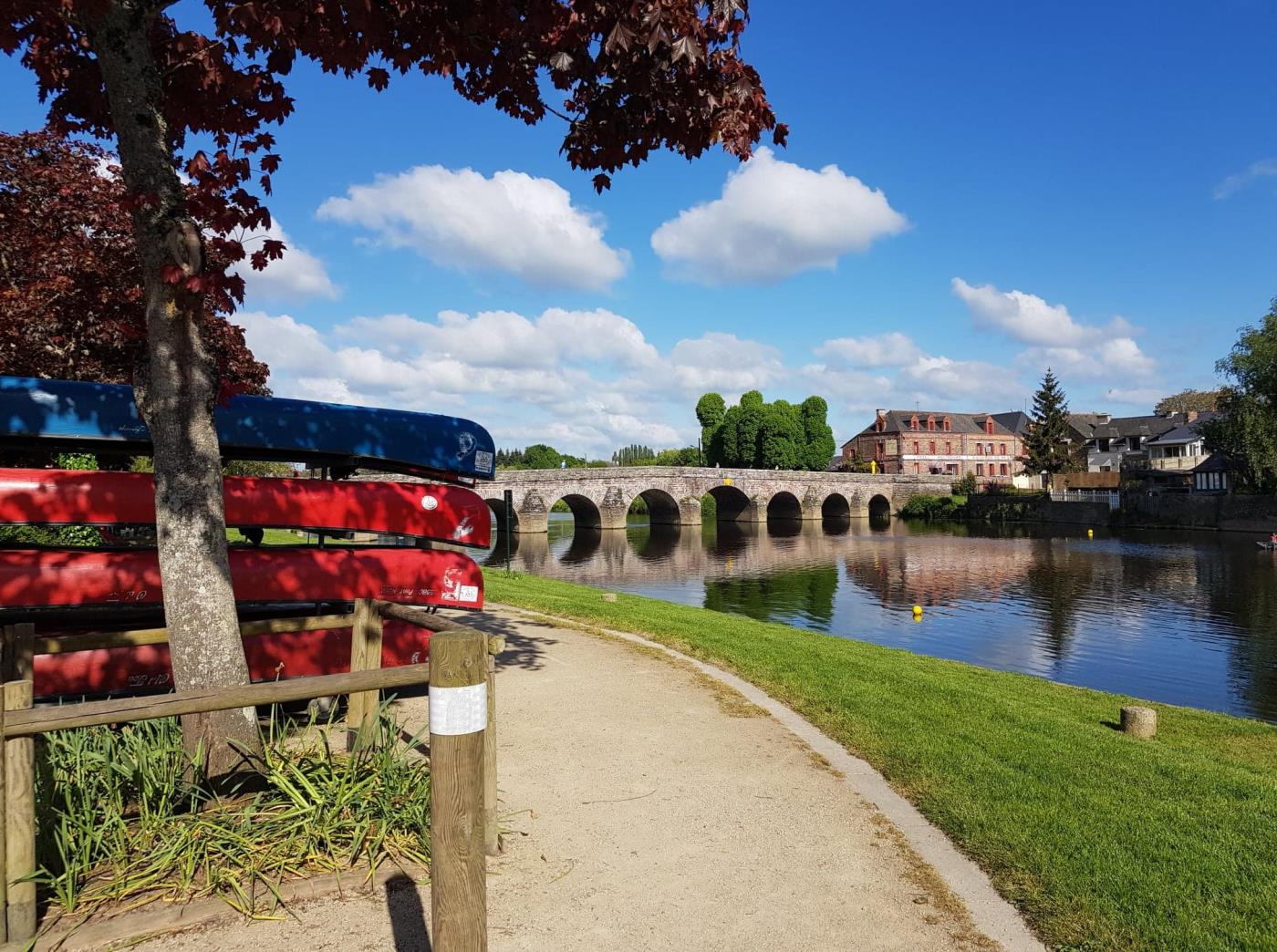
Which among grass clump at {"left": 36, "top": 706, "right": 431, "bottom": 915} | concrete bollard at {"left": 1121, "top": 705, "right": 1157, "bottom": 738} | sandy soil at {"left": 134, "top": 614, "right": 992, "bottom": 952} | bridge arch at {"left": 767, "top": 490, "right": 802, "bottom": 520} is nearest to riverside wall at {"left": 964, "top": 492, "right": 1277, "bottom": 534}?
bridge arch at {"left": 767, "top": 490, "right": 802, "bottom": 520}

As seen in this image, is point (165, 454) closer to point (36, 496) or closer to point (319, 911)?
point (319, 911)

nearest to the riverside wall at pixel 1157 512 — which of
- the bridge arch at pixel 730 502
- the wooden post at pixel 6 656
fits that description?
the bridge arch at pixel 730 502

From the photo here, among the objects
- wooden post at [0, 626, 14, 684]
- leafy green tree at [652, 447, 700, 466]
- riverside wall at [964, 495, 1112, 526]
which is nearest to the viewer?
wooden post at [0, 626, 14, 684]

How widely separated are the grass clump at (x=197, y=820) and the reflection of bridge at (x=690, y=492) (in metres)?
39.9

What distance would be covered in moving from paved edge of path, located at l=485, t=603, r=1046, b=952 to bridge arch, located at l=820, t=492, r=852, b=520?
65.0 metres

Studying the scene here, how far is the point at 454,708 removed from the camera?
294 cm

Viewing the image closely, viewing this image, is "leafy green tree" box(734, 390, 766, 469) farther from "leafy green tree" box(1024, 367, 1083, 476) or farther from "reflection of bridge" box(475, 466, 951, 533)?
"leafy green tree" box(1024, 367, 1083, 476)

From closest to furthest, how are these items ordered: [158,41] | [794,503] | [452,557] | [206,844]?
[206,844], [158,41], [452,557], [794,503]

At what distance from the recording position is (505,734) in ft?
22.0

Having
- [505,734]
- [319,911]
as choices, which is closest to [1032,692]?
[505,734]

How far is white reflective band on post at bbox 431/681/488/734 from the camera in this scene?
2.93m

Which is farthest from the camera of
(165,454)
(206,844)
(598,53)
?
(598,53)

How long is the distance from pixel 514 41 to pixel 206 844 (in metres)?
5.43

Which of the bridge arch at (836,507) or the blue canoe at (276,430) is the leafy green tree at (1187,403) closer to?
the bridge arch at (836,507)
